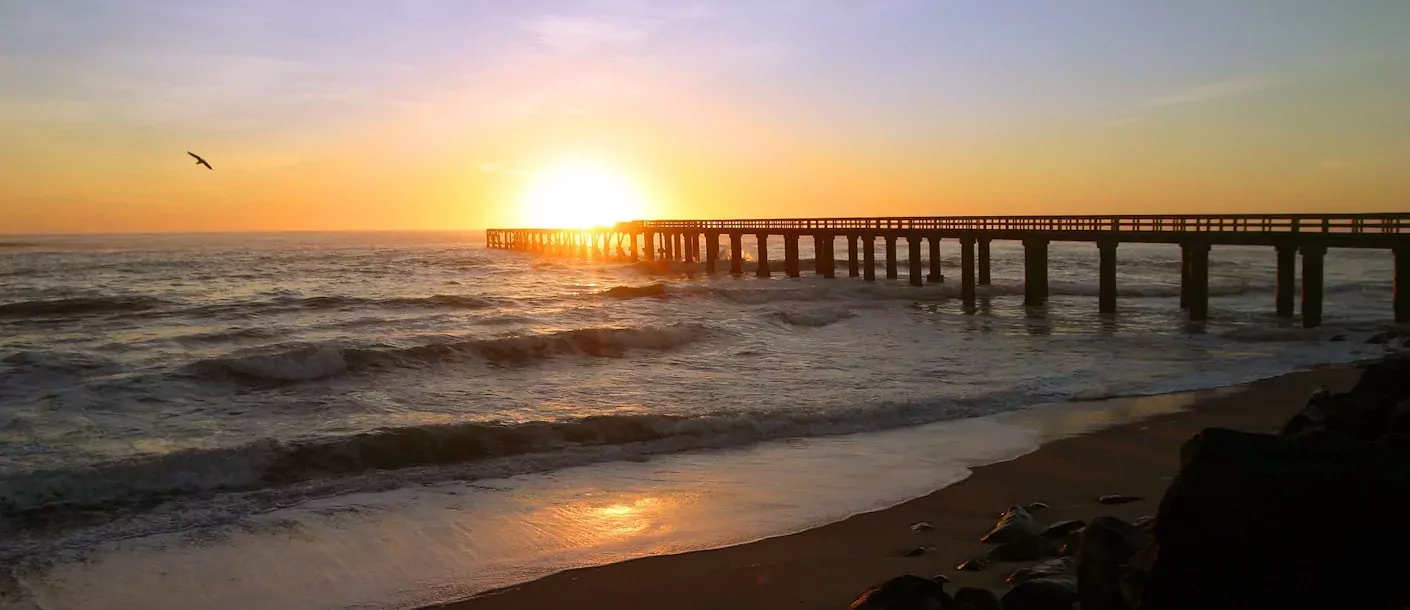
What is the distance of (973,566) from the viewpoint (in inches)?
238

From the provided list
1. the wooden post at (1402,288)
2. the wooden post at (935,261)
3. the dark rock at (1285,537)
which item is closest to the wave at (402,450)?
the dark rock at (1285,537)

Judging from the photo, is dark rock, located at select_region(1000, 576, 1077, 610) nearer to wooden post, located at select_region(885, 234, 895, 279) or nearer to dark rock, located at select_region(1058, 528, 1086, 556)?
dark rock, located at select_region(1058, 528, 1086, 556)

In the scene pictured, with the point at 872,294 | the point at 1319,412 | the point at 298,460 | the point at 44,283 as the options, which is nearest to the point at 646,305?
the point at 872,294

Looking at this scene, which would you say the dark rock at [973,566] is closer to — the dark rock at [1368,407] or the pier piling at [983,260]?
the dark rock at [1368,407]

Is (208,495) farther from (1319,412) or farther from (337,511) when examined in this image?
(1319,412)

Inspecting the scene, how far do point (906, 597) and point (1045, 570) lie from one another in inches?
55.5

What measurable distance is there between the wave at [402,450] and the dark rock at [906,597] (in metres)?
6.21

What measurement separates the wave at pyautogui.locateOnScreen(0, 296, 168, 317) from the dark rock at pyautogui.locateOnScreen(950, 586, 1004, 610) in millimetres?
32540

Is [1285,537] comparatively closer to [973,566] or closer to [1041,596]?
[1041,596]

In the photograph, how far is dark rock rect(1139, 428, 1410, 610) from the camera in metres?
3.84

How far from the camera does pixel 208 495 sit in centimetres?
938

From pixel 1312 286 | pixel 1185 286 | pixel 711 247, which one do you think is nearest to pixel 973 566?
pixel 1312 286

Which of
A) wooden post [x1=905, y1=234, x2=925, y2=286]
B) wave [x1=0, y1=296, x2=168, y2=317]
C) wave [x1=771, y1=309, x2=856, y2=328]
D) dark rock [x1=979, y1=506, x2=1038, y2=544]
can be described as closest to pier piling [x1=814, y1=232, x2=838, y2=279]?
wooden post [x1=905, y1=234, x2=925, y2=286]

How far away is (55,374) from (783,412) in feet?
46.2
